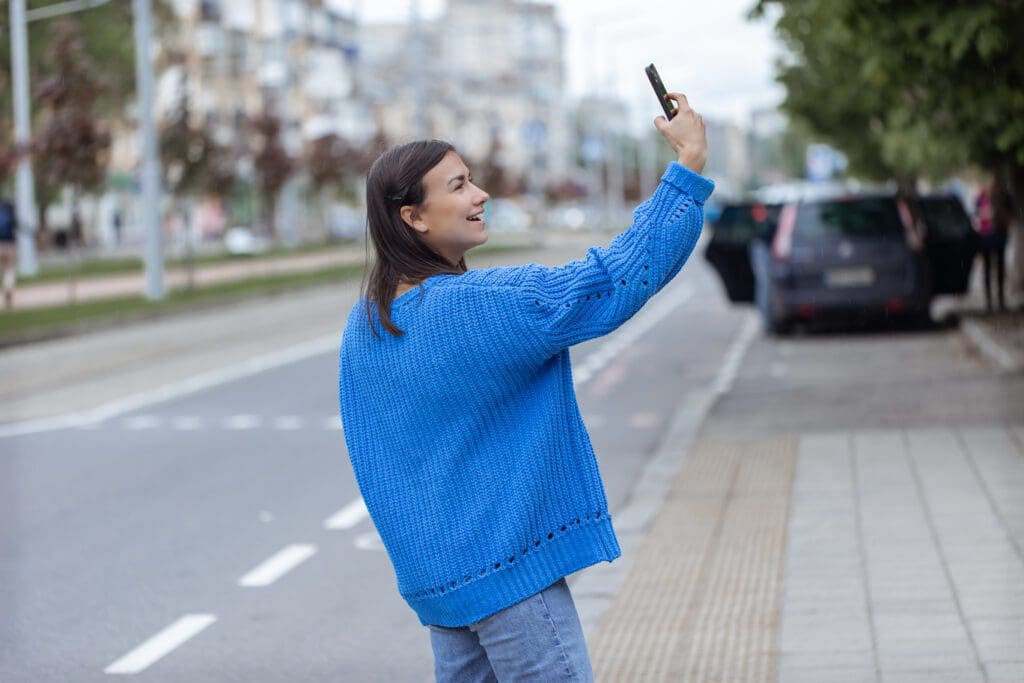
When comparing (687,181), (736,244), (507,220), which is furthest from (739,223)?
(507,220)

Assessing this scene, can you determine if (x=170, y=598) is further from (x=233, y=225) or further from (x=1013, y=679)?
(x=233, y=225)

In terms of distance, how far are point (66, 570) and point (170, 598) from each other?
91 centimetres

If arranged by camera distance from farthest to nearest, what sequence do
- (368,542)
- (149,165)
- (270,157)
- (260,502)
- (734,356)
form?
(270,157) < (149,165) < (734,356) < (260,502) < (368,542)

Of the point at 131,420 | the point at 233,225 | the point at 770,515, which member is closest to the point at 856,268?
the point at 131,420

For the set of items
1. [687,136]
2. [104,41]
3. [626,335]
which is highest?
[104,41]

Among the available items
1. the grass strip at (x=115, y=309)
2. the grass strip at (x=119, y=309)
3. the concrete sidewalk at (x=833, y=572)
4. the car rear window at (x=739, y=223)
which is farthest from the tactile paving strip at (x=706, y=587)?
the grass strip at (x=115, y=309)

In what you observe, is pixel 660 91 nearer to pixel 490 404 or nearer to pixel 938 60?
pixel 490 404

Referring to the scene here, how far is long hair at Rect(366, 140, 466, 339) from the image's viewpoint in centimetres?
338

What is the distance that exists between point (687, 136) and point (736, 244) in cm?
2084

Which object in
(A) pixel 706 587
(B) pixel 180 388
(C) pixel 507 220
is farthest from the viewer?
(C) pixel 507 220

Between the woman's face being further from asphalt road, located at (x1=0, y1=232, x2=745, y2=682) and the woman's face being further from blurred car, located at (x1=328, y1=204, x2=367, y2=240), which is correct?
blurred car, located at (x1=328, y1=204, x2=367, y2=240)

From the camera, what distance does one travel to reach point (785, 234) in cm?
2148

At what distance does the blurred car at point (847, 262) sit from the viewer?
21.0m

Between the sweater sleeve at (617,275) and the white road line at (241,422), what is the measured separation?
35.5ft
